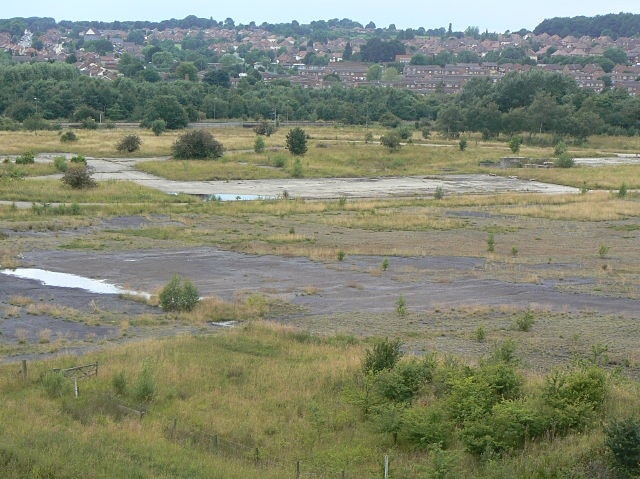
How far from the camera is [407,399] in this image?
59.1 ft

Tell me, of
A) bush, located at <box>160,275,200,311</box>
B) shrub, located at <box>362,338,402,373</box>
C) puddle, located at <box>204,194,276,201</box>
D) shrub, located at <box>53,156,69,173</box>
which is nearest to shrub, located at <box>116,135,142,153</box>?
shrub, located at <box>53,156,69,173</box>

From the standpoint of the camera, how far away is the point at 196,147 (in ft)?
244

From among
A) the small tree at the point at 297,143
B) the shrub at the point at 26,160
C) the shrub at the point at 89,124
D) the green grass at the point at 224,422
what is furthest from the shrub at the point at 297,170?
the green grass at the point at 224,422

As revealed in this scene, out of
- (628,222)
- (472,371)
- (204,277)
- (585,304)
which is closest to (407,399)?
(472,371)

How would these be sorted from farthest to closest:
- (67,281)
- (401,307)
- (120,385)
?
(67,281) → (401,307) → (120,385)

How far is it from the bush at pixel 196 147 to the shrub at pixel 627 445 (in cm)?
6304

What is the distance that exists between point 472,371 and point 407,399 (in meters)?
1.64

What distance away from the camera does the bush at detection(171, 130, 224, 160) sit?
7412 centimetres

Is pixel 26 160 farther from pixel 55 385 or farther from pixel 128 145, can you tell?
pixel 55 385

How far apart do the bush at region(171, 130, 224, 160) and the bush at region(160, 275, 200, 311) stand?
1879 inches

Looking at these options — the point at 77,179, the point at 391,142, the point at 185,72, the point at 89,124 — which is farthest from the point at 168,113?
the point at 185,72

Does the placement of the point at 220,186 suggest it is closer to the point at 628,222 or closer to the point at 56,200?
Result: the point at 56,200

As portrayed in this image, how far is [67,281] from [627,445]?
22.6 meters

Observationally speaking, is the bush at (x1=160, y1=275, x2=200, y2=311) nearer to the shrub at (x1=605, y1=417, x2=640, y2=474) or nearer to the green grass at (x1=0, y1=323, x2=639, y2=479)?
the green grass at (x1=0, y1=323, x2=639, y2=479)
